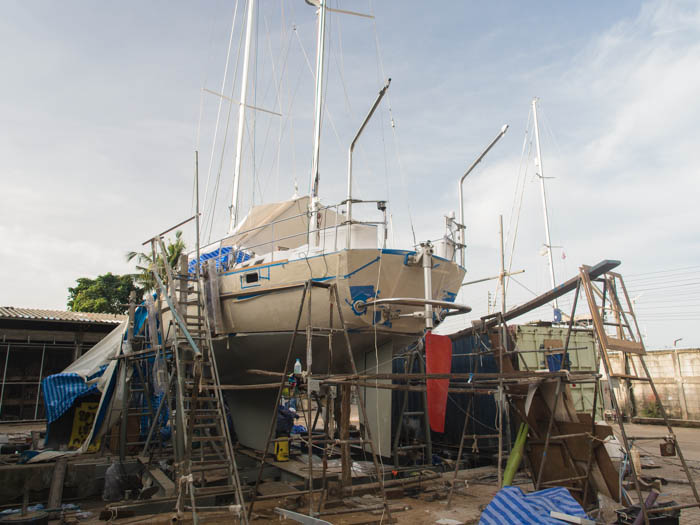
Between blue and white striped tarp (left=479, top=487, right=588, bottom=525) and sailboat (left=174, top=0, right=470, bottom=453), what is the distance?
3.03 m

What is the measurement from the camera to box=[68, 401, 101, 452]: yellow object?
10523 mm

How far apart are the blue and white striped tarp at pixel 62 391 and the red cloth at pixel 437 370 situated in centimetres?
785

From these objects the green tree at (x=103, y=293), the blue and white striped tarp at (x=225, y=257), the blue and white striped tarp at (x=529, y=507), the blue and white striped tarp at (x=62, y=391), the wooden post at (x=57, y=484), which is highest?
the green tree at (x=103, y=293)

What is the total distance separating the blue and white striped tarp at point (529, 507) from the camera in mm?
4480

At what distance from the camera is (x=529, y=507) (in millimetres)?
4570

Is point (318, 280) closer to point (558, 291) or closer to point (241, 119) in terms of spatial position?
point (558, 291)

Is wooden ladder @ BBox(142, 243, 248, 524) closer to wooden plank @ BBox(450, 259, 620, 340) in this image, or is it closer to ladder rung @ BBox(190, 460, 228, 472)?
ladder rung @ BBox(190, 460, 228, 472)

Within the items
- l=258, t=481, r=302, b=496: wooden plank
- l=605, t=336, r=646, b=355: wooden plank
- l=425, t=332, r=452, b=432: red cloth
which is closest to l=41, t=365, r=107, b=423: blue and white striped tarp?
l=258, t=481, r=302, b=496: wooden plank

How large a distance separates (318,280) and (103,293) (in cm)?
2301

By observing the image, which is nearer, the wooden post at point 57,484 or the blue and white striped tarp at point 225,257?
the wooden post at point 57,484

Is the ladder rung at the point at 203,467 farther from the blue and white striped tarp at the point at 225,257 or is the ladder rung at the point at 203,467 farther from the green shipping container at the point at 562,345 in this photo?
the green shipping container at the point at 562,345

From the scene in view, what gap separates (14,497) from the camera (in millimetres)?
8219

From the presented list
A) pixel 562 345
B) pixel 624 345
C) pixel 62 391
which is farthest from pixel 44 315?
pixel 624 345

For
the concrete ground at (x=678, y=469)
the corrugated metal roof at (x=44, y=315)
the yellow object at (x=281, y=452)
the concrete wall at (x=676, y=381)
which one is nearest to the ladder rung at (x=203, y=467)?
the yellow object at (x=281, y=452)
